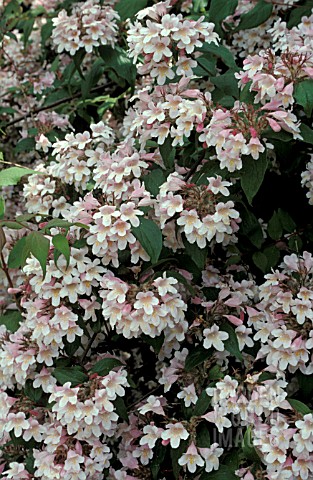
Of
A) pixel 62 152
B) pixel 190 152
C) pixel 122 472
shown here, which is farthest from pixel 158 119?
pixel 122 472

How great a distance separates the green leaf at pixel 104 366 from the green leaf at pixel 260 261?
46cm

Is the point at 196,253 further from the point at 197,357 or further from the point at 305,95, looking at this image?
the point at 305,95

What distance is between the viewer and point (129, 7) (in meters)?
2.26

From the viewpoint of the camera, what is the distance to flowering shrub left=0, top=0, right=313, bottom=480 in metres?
1.64

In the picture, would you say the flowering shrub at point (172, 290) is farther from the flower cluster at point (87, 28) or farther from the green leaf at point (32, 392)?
the flower cluster at point (87, 28)

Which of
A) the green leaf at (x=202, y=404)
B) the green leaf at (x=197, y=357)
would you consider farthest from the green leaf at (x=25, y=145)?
the green leaf at (x=202, y=404)

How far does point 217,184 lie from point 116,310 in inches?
14.0

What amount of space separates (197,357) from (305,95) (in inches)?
25.5

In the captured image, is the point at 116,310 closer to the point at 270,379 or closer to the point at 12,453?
the point at 270,379

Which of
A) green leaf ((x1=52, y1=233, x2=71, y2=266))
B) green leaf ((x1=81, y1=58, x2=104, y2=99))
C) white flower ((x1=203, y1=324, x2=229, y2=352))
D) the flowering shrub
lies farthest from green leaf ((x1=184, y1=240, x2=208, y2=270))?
green leaf ((x1=81, y1=58, x2=104, y2=99))

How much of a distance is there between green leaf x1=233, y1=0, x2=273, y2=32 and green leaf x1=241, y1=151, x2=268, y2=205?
2.43 feet

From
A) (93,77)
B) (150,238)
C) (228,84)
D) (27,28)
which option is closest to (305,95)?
(228,84)

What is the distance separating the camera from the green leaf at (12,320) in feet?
6.43

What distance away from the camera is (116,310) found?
165 centimetres
